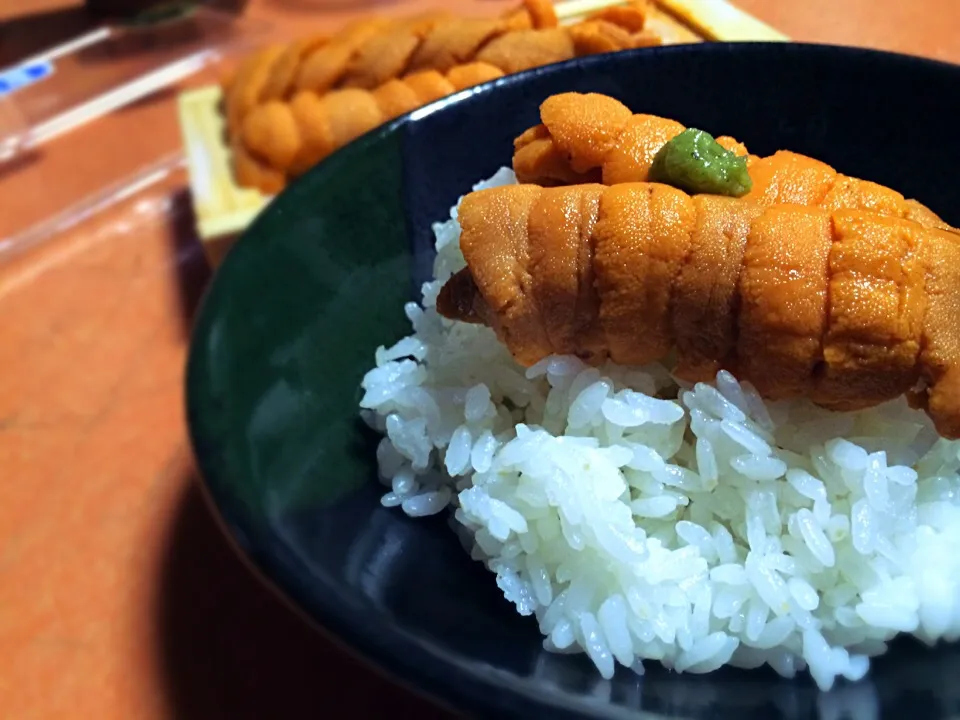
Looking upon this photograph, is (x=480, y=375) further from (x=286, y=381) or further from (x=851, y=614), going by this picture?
(x=851, y=614)

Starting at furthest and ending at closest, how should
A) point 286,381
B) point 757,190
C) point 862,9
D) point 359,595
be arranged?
point 862,9
point 286,381
point 757,190
point 359,595

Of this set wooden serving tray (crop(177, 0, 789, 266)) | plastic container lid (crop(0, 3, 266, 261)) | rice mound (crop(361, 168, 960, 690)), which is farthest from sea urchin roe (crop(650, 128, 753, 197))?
plastic container lid (crop(0, 3, 266, 261))

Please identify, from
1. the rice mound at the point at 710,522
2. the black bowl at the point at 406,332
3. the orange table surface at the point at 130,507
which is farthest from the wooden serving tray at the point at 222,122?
the rice mound at the point at 710,522

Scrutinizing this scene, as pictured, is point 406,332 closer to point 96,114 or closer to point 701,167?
point 701,167

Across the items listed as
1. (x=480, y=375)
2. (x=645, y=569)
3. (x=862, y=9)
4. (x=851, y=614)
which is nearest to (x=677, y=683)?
(x=645, y=569)

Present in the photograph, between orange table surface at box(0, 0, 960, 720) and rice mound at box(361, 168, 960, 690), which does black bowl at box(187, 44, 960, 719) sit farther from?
orange table surface at box(0, 0, 960, 720)

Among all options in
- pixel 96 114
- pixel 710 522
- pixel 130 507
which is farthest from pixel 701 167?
pixel 96 114

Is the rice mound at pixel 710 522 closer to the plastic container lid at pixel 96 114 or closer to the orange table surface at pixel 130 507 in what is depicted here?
the orange table surface at pixel 130 507
